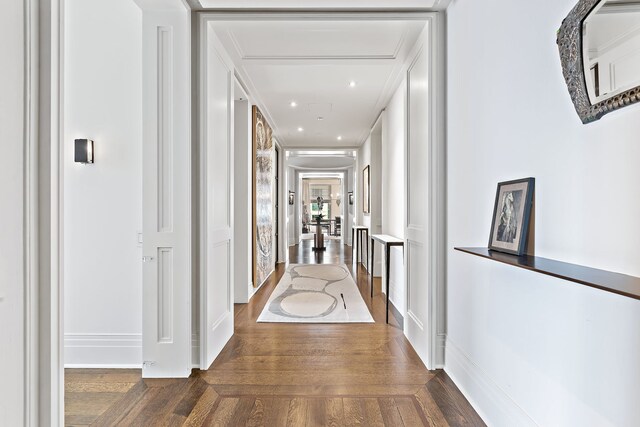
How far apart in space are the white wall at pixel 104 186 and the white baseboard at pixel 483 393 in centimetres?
223

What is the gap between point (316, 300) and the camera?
4.30 m

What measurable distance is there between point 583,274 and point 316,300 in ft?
11.4

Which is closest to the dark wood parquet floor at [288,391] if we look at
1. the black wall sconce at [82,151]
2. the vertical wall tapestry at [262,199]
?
the black wall sconce at [82,151]

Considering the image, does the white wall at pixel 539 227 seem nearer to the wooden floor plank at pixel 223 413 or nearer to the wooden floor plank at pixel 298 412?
the wooden floor plank at pixel 298 412

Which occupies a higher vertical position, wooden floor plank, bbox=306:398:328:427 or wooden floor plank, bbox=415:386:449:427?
wooden floor plank, bbox=415:386:449:427

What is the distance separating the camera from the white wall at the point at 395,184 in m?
3.89

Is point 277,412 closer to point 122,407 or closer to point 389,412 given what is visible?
point 389,412

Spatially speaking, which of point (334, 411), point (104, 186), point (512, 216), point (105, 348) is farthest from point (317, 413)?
point (104, 186)

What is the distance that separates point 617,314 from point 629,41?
80cm

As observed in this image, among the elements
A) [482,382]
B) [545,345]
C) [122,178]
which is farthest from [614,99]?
[122,178]

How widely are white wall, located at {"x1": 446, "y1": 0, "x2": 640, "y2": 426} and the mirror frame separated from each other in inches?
1.8

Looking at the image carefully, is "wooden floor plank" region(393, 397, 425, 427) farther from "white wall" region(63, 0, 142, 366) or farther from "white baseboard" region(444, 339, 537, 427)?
"white wall" region(63, 0, 142, 366)

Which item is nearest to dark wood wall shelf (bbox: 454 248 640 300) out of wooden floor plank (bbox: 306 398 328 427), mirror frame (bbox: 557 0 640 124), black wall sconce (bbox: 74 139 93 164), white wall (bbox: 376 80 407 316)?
mirror frame (bbox: 557 0 640 124)

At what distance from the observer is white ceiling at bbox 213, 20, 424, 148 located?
2668 millimetres
